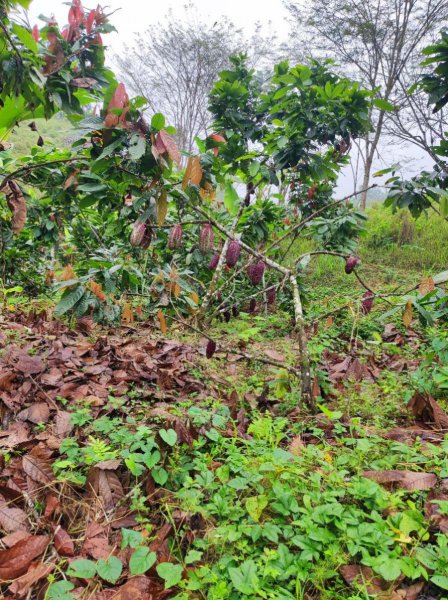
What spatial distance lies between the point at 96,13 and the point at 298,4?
8.37 meters

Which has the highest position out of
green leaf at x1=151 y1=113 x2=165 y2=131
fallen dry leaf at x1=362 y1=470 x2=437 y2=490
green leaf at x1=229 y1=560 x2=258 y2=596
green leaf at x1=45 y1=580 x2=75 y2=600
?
green leaf at x1=151 y1=113 x2=165 y2=131

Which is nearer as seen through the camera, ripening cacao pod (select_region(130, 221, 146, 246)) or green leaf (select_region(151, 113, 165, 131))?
green leaf (select_region(151, 113, 165, 131))

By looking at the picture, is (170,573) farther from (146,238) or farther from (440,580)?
(146,238)

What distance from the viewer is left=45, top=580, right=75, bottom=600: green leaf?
2.94 ft

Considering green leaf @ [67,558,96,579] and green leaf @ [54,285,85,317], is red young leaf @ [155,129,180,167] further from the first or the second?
green leaf @ [67,558,96,579]

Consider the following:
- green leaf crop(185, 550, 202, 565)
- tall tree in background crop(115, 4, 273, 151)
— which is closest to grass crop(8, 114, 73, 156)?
tall tree in background crop(115, 4, 273, 151)

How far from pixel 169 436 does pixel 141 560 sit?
373mm

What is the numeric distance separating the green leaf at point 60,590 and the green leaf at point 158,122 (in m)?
1.38

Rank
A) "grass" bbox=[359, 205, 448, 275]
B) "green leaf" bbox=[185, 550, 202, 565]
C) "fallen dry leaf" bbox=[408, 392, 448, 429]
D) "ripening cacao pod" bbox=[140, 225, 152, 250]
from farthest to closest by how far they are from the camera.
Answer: "grass" bbox=[359, 205, 448, 275], "ripening cacao pod" bbox=[140, 225, 152, 250], "fallen dry leaf" bbox=[408, 392, 448, 429], "green leaf" bbox=[185, 550, 202, 565]

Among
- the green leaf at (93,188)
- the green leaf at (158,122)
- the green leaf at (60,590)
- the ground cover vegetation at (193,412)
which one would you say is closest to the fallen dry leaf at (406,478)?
the ground cover vegetation at (193,412)

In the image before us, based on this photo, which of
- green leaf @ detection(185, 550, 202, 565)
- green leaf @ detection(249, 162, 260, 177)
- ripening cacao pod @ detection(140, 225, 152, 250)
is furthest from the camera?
green leaf @ detection(249, 162, 260, 177)

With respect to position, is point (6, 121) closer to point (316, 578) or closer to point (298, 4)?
point (316, 578)

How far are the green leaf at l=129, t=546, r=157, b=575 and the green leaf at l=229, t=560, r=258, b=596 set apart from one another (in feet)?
0.67

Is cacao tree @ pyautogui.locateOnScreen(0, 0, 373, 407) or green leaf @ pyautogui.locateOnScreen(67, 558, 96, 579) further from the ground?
cacao tree @ pyautogui.locateOnScreen(0, 0, 373, 407)
